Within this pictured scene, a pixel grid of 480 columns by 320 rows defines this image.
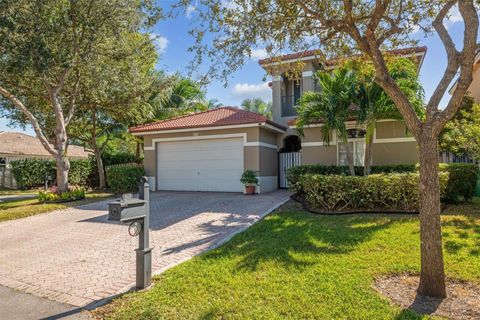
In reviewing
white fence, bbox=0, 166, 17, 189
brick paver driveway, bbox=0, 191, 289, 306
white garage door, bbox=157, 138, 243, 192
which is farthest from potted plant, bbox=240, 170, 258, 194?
white fence, bbox=0, 166, 17, 189

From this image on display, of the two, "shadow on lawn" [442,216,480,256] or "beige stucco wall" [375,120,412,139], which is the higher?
"beige stucco wall" [375,120,412,139]

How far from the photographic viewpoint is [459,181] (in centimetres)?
1097

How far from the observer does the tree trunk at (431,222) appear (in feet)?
15.0

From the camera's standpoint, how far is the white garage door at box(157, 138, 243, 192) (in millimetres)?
16547

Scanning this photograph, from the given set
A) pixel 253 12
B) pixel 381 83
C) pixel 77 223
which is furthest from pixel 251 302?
pixel 77 223

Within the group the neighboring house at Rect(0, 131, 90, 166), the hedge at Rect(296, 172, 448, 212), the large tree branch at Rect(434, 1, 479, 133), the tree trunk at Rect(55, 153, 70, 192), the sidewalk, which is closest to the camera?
the sidewalk

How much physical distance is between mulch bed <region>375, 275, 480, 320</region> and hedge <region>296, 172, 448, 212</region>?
15.9 ft

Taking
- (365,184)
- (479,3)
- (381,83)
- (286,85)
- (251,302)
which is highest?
(286,85)

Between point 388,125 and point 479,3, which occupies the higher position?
point 479,3

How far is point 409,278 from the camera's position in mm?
5316

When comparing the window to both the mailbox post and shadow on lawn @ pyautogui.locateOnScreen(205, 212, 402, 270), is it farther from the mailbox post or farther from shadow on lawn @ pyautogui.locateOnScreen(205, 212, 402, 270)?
the mailbox post

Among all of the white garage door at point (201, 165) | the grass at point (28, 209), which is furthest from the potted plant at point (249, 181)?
the grass at point (28, 209)

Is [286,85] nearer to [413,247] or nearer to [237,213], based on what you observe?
[237,213]

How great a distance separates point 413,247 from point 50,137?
74.1 feet
